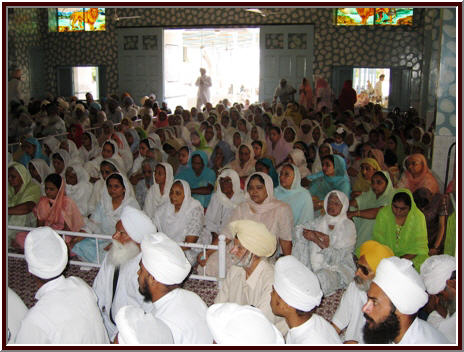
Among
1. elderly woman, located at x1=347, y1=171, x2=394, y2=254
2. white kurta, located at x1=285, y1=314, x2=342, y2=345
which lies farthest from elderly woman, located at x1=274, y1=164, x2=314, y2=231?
white kurta, located at x1=285, y1=314, x2=342, y2=345

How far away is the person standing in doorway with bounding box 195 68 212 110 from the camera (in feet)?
47.1

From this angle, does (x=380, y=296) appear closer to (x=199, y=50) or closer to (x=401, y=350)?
(x=401, y=350)

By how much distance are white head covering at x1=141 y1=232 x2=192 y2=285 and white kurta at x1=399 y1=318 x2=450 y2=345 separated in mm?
980

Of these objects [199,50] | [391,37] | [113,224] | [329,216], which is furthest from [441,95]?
[199,50]

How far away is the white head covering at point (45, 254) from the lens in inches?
90.7

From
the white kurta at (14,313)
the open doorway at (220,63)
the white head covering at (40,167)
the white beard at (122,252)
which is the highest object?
the open doorway at (220,63)

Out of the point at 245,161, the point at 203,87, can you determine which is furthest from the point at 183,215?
the point at 203,87

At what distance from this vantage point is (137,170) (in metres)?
6.30

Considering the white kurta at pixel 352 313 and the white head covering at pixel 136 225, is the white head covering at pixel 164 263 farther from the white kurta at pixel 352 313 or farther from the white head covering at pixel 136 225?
the white kurta at pixel 352 313

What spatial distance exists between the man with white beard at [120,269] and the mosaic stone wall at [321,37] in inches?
432

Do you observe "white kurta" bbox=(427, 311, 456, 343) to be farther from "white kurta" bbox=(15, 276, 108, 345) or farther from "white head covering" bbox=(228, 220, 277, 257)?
"white kurta" bbox=(15, 276, 108, 345)

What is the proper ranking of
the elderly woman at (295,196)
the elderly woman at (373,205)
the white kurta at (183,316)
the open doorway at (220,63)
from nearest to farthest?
the white kurta at (183,316) < the elderly woman at (373,205) < the elderly woman at (295,196) < the open doorway at (220,63)

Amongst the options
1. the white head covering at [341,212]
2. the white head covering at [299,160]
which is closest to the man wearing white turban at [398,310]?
the white head covering at [341,212]

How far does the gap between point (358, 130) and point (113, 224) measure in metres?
4.77
